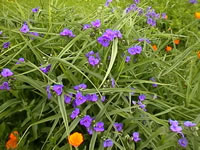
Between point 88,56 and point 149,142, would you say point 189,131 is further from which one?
point 88,56

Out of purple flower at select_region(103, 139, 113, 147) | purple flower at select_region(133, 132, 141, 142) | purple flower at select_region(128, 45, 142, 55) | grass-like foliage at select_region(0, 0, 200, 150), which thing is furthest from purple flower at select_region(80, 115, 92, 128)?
purple flower at select_region(128, 45, 142, 55)

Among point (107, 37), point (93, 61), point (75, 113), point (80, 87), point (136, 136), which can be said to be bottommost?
point (136, 136)

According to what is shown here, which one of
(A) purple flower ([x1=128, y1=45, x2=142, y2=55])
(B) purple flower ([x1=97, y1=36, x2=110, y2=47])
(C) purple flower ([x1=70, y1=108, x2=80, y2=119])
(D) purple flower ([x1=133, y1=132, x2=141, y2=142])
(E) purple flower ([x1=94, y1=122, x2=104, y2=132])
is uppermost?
(B) purple flower ([x1=97, y1=36, x2=110, y2=47])

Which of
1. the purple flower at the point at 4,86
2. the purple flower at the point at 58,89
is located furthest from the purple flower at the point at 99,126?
the purple flower at the point at 4,86

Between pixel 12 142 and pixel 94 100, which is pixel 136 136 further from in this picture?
pixel 12 142

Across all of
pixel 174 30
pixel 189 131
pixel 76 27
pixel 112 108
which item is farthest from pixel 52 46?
pixel 174 30

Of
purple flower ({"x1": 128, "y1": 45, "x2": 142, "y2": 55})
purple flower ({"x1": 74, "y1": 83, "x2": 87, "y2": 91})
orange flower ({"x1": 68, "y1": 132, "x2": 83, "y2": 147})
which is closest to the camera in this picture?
orange flower ({"x1": 68, "y1": 132, "x2": 83, "y2": 147})

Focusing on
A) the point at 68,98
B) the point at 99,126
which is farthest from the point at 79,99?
the point at 99,126

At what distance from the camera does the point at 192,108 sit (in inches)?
75.0

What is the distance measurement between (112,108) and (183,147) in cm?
→ 42

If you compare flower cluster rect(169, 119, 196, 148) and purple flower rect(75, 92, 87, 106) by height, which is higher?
purple flower rect(75, 92, 87, 106)

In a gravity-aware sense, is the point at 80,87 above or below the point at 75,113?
above

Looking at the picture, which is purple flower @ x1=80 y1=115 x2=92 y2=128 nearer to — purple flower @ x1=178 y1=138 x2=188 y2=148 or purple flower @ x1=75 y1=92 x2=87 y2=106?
purple flower @ x1=75 y1=92 x2=87 y2=106

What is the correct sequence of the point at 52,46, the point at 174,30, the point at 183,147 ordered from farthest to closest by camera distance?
the point at 174,30 → the point at 52,46 → the point at 183,147
